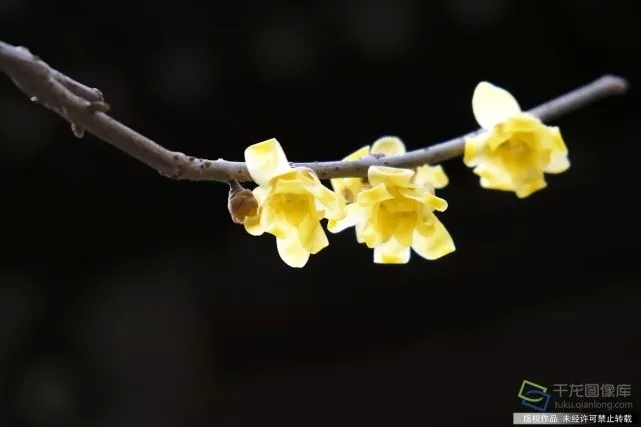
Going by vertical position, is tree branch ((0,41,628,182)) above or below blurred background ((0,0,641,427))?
below

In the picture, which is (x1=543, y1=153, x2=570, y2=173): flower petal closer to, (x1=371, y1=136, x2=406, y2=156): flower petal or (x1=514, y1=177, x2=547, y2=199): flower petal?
(x1=514, y1=177, x2=547, y2=199): flower petal

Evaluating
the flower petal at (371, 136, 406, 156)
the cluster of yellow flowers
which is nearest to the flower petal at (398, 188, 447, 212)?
the cluster of yellow flowers

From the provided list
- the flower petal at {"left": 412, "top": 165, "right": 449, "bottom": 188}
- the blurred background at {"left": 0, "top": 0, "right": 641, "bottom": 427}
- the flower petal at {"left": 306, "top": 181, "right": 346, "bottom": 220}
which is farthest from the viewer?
the blurred background at {"left": 0, "top": 0, "right": 641, "bottom": 427}

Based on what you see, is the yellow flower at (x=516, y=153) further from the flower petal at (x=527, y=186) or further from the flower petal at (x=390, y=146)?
the flower petal at (x=390, y=146)
